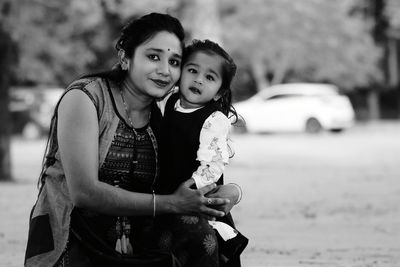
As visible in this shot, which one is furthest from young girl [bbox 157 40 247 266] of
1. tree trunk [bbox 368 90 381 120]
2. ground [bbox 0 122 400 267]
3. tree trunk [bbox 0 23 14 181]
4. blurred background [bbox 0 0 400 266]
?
tree trunk [bbox 368 90 381 120]

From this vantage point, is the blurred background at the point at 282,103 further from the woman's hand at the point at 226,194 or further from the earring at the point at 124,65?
the earring at the point at 124,65

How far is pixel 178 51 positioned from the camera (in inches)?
157

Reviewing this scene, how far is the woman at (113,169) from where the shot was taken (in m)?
3.68

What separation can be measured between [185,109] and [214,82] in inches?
7.6

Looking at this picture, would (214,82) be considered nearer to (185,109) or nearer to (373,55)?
(185,109)

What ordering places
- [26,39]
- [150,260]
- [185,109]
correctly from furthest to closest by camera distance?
[26,39]
[185,109]
[150,260]

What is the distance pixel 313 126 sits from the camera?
2859 cm

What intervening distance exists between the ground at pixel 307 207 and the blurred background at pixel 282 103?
0.07 feet

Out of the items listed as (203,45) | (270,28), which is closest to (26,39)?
(203,45)

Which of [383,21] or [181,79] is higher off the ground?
[383,21]

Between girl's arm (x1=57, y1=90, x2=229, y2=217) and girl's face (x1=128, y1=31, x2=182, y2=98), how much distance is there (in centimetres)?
29

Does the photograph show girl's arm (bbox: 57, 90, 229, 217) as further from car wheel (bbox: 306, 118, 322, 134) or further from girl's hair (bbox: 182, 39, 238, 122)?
car wheel (bbox: 306, 118, 322, 134)

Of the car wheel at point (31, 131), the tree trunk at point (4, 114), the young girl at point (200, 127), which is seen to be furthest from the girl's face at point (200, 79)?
the car wheel at point (31, 131)

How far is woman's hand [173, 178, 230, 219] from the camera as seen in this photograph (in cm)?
369
